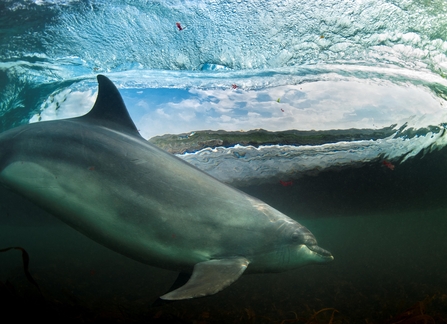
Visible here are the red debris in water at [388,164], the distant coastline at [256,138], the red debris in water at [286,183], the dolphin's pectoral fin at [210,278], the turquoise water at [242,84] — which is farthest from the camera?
the red debris in water at [286,183]

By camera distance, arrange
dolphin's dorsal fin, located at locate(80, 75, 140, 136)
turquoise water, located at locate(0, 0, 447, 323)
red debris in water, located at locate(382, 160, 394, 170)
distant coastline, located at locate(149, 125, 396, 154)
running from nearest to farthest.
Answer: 1. dolphin's dorsal fin, located at locate(80, 75, 140, 136)
2. turquoise water, located at locate(0, 0, 447, 323)
3. distant coastline, located at locate(149, 125, 396, 154)
4. red debris in water, located at locate(382, 160, 394, 170)

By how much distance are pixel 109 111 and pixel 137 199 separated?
6.30ft

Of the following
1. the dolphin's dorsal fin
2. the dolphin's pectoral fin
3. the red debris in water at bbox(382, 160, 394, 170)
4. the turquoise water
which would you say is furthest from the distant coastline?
the dolphin's pectoral fin

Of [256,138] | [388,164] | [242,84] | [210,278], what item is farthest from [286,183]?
[210,278]

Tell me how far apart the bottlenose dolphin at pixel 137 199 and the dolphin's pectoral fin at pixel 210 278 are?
13mm

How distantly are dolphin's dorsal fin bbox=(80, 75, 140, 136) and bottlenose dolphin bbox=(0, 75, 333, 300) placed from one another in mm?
131

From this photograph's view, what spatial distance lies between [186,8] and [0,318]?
6.92 meters

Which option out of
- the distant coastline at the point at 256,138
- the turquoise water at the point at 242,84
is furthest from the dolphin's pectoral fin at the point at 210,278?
the distant coastline at the point at 256,138

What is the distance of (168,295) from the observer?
3010 millimetres

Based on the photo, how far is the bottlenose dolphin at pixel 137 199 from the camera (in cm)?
354

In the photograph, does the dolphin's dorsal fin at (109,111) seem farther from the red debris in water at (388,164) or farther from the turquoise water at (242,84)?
the red debris in water at (388,164)

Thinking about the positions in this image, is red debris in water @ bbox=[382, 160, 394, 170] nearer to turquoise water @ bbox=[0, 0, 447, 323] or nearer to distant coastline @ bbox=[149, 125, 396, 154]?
turquoise water @ bbox=[0, 0, 447, 323]

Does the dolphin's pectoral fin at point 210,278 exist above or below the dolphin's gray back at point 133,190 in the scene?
below

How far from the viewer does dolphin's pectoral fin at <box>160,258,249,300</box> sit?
307cm
